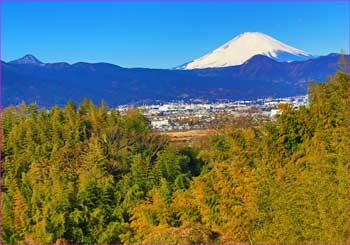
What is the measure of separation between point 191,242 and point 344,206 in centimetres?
321

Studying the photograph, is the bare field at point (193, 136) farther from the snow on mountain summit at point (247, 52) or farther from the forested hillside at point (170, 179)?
the snow on mountain summit at point (247, 52)

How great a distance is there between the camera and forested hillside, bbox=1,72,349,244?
8.59 metres

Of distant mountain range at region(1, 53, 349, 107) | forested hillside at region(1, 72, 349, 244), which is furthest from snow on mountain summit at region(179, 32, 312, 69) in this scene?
forested hillside at region(1, 72, 349, 244)

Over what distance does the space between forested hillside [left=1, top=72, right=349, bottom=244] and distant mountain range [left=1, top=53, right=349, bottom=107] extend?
43.5 metres

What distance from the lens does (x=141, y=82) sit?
96.6 metres

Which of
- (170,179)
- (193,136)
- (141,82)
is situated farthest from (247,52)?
(170,179)

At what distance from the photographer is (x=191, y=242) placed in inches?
368

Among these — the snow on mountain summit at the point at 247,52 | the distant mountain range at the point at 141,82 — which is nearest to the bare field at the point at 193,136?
the distant mountain range at the point at 141,82

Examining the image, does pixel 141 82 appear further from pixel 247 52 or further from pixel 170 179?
pixel 247 52

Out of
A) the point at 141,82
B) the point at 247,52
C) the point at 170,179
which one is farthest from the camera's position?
the point at 247,52

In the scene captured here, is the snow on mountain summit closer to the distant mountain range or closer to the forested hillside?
the distant mountain range

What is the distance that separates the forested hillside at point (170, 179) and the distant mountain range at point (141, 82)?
143 ft

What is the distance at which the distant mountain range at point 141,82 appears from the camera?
74.2 m

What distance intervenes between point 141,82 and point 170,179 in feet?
270
